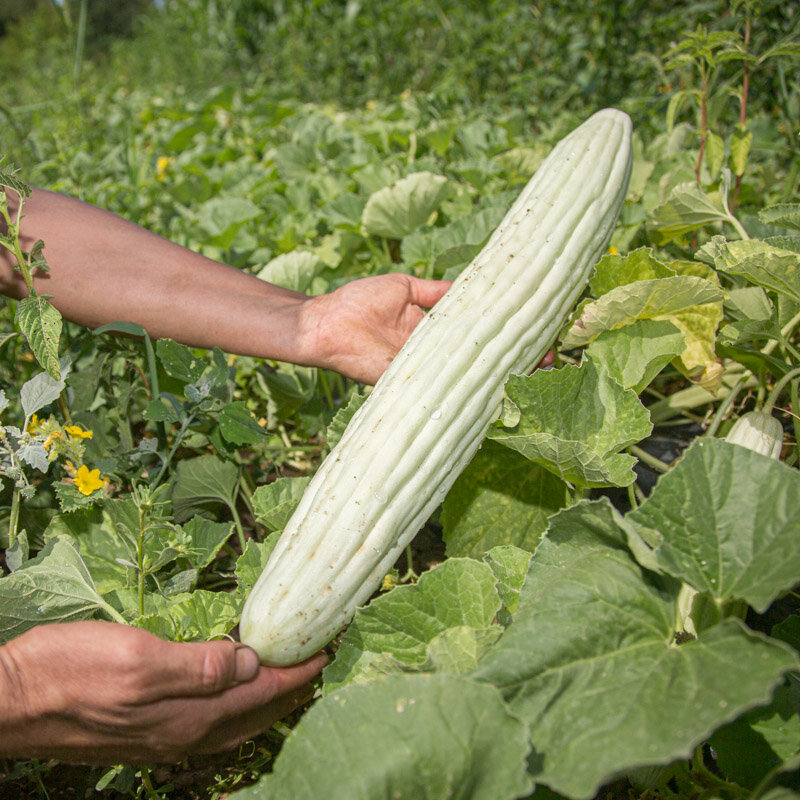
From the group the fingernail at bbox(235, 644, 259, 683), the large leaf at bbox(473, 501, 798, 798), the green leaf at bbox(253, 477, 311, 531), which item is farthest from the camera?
the green leaf at bbox(253, 477, 311, 531)

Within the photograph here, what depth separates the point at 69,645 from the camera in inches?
43.7

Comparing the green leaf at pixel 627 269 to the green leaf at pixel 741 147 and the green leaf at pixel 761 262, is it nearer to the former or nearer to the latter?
the green leaf at pixel 761 262

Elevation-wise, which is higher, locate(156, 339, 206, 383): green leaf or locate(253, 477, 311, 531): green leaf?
locate(156, 339, 206, 383): green leaf

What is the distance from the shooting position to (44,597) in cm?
135

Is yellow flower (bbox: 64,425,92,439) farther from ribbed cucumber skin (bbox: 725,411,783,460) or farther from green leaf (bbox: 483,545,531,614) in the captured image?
ribbed cucumber skin (bbox: 725,411,783,460)

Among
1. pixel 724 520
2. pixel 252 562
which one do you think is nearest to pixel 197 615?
pixel 252 562

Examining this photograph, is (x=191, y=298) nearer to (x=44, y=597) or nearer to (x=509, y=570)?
(x=44, y=597)

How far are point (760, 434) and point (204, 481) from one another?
1.25 m

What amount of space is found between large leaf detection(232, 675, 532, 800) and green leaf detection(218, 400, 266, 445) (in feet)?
2.79

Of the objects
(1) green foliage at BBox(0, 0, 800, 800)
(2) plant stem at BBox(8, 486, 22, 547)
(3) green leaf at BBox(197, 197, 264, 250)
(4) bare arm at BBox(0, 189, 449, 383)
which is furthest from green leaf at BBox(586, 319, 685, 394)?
(3) green leaf at BBox(197, 197, 264, 250)

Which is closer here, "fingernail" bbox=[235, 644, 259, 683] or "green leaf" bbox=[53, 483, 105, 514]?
"fingernail" bbox=[235, 644, 259, 683]

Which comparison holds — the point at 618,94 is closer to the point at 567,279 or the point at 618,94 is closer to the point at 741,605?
the point at 567,279

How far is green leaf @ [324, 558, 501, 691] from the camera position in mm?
1280

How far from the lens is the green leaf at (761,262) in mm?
1432
